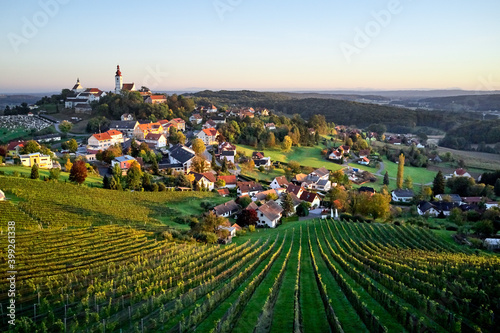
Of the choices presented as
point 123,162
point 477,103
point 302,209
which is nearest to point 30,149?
point 123,162

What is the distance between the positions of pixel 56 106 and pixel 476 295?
76589 millimetres

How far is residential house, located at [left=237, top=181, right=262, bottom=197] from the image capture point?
39728 mm

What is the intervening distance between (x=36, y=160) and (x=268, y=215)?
23455 millimetres

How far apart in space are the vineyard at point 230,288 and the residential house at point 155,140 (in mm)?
31216

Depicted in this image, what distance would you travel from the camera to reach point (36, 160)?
36750mm

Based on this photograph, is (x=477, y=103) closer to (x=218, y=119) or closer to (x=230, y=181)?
(x=218, y=119)

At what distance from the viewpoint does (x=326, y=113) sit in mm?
141500

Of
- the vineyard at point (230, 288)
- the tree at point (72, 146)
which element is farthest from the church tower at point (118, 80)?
the vineyard at point (230, 288)

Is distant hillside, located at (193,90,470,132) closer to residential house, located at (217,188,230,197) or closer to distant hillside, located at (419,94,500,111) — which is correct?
distant hillside, located at (419,94,500,111)

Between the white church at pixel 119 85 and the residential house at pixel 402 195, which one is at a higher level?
the white church at pixel 119 85

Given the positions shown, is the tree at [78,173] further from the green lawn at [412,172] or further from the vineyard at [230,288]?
the green lawn at [412,172]

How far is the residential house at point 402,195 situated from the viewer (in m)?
43.7

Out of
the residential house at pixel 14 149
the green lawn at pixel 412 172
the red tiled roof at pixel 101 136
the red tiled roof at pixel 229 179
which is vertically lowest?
the green lawn at pixel 412 172

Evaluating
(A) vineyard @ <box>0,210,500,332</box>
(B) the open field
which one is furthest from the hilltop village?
(A) vineyard @ <box>0,210,500,332</box>
